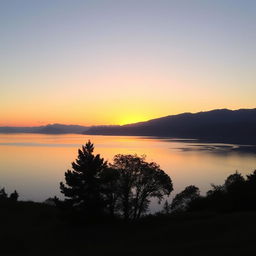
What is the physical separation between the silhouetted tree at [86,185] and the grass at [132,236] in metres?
2.30

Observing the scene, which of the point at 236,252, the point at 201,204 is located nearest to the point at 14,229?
the point at 236,252

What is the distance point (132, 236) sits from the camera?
110 ft

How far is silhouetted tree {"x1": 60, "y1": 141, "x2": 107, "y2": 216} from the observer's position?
38469 mm

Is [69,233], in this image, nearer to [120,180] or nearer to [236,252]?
[120,180]

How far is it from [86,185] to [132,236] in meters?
9.17

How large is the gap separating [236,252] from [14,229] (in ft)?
85.2

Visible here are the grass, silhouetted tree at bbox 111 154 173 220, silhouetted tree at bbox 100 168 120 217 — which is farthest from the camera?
silhouetted tree at bbox 111 154 173 220

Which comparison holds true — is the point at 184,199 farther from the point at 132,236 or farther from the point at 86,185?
the point at 132,236

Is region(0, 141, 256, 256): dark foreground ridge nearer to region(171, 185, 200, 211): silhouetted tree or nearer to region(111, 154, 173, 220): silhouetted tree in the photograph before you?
region(111, 154, 173, 220): silhouetted tree

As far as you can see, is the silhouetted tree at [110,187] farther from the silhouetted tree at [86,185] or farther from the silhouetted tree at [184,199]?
the silhouetted tree at [184,199]

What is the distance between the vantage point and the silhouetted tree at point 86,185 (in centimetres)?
3847

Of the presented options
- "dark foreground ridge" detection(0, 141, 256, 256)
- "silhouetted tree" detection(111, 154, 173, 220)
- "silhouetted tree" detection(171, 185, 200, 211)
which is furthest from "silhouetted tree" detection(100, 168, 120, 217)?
"silhouetted tree" detection(171, 185, 200, 211)

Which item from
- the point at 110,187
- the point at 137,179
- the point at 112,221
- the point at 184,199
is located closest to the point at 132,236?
the point at 112,221

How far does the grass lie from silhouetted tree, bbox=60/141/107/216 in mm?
2300
